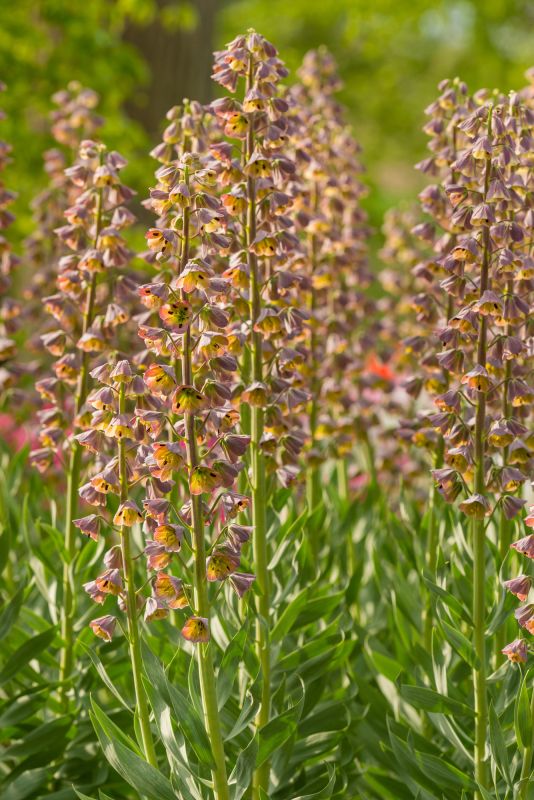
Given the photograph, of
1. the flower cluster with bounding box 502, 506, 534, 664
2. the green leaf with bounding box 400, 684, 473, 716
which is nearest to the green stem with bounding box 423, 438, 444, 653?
the green leaf with bounding box 400, 684, 473, 716

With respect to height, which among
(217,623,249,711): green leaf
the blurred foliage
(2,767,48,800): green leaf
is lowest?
(2,767,48,800): green leaf

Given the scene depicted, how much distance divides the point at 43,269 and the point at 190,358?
2434 mm

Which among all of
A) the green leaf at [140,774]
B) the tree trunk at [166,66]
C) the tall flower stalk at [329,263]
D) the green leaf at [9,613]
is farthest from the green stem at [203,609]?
the tree trunk at [166,66]

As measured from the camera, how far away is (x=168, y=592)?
2639 mm

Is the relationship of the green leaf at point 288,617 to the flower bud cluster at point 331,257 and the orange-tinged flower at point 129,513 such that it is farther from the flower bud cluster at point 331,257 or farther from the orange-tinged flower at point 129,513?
the flower bud cluster at point 331,257

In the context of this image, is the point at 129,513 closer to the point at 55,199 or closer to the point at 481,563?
the point at 481,563

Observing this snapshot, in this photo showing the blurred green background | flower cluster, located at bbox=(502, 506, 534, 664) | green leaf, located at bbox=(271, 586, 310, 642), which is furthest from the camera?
the blurred green background

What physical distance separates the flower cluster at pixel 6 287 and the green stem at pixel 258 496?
4.39 ft

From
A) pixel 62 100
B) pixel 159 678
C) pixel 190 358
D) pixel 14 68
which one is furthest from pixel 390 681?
pixel 14 68

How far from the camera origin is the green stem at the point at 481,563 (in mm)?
3039

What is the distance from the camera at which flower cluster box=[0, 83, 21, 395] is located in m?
4.18

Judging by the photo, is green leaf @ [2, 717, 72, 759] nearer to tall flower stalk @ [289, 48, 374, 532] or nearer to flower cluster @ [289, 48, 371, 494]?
tall flower stalk @ [289, 48, 374, 532]

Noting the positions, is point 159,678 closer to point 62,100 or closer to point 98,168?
point 98,168

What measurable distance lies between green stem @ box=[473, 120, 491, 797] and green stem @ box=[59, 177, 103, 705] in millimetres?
1325
